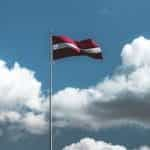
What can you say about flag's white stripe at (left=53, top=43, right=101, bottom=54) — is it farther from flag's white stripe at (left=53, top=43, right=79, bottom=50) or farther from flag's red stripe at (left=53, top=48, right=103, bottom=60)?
flag's red stripe at (left=53, top=48, right=103, bottom=60)

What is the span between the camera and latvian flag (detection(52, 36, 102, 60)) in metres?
164

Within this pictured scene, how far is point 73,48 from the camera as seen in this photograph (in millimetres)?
163875

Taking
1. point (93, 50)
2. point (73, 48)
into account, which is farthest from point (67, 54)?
point (93, 50)

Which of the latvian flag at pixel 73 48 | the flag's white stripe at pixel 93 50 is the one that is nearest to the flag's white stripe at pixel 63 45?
the latvian flag at pixel 73 48

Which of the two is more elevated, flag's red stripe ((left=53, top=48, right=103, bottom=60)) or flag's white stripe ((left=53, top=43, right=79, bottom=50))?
flag's white stripe ((left=53, top=43, right=79, bottom=50))

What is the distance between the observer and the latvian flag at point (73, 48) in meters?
164

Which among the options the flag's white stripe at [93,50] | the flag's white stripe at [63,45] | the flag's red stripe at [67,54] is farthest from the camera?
the flag's white stripe at [93,50]

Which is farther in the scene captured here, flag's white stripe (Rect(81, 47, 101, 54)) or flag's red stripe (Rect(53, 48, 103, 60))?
flag's white stripe (Rect(81, 47, 101, 54))

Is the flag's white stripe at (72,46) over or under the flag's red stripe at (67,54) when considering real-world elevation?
over

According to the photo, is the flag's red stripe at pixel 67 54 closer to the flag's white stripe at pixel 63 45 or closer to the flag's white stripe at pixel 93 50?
the flag's white stripe at pixel 93 50

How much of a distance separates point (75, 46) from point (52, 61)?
10.8 ft

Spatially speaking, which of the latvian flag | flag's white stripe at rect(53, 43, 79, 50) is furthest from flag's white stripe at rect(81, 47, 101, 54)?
flag's white stripe at rect(53, 43, 79, 50)

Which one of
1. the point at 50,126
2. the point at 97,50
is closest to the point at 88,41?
the point at 97,50

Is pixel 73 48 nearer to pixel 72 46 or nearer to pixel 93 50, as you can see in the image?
pixel 72 46
